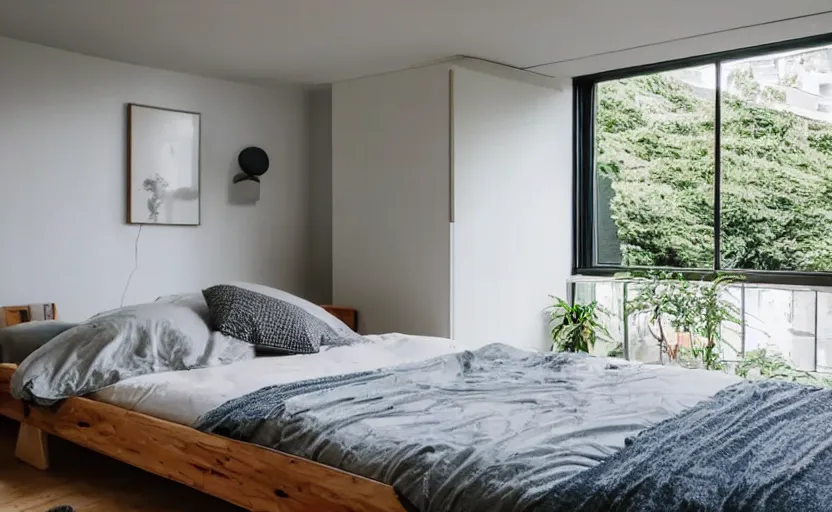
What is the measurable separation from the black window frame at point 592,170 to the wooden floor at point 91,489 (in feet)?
10.6

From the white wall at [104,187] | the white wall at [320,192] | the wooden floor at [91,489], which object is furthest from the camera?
the white wall at [320,192]

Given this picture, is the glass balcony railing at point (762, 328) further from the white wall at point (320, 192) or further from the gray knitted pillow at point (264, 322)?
the gray knitted pillow at point (264, 322)

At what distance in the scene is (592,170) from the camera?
17.1 ft

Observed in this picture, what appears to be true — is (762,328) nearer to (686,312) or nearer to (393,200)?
(686,312)

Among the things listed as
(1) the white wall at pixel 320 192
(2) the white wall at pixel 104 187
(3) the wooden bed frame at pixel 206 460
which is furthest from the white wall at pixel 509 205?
(3) the wooden bed frame at pixel 206 460

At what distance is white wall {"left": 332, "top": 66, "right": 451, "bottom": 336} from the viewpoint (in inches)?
172

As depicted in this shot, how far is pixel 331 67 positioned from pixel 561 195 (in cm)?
179

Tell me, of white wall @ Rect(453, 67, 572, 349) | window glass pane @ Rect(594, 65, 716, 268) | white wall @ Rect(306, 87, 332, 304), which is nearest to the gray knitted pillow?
white wall @ Rect(453, 67, 572, 349)

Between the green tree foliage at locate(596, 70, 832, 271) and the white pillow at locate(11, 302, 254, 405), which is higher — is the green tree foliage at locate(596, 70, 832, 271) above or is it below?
above

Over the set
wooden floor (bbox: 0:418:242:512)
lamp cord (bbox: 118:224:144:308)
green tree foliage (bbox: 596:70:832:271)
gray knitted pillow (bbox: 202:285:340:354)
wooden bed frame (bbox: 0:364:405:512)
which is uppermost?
green tree foliage (bbox: 596:70:832:271)

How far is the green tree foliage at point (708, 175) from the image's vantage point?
4.37 m

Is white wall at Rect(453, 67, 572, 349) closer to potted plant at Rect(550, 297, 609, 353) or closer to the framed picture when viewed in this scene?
potted plant at Rect(550, 297, 609, 353)

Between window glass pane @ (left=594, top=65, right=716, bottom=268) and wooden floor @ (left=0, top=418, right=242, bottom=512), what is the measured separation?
3.32m

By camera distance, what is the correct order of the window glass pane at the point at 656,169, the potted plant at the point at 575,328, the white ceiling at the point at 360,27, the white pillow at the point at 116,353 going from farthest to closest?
the potted plant at the point at 575,328 → the window glass pane at the point at 656,169 → the white ceiling at the point at 360,27 → the white pillow at the point at 116,353
